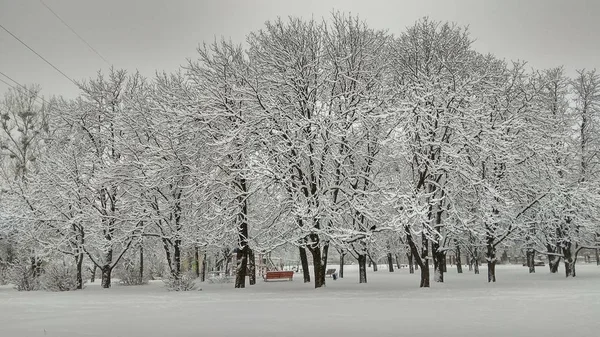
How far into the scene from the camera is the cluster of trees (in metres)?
19.3

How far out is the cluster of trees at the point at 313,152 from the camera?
19266 millimetres

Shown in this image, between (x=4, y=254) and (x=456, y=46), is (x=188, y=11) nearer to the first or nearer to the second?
(x=456, y=46)

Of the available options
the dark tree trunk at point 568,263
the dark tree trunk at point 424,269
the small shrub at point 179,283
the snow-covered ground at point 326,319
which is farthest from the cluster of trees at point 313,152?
the snow-covered ground at point 326,319

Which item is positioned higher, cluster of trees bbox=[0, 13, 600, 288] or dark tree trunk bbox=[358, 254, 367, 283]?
cluster of trees bbox=[0, 13, 600, 288]

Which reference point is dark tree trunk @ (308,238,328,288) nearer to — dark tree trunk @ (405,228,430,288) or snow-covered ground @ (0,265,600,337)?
dark tree trunk @ (405,228,430,288)

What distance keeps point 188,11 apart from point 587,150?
2743 centimetres

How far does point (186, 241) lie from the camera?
2155 cm

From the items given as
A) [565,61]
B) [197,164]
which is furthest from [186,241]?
[565,61]

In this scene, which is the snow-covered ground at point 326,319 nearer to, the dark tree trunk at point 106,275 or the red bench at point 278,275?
the dark tree trunk at point 106,275

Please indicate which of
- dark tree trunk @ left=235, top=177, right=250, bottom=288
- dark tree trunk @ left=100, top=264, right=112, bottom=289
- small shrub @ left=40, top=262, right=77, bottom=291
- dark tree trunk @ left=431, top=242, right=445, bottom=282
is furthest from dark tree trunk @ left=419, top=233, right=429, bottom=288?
small shrub @ left=40, top=262, right=77, bottom=291

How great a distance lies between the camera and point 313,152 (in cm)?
1969

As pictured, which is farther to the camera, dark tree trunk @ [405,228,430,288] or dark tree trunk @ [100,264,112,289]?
dark tree trunk @ [100,264,112,289]

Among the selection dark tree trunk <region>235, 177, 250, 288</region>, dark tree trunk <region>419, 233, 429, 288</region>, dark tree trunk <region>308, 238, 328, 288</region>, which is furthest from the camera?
dark tree trunk <region>235, 177, 250, 288</region>

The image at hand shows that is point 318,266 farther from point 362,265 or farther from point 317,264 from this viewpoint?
point 362,265
